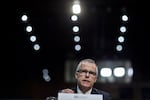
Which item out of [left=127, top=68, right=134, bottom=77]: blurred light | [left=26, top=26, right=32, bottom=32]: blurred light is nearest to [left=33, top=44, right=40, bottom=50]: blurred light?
[left=26, top=26, right=32, bottom=32]: blurred light

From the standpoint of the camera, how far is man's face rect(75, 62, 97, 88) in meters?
1.12

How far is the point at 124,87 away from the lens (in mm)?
4465

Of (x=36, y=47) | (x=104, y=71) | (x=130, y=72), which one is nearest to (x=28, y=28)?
(x=36, y=47)

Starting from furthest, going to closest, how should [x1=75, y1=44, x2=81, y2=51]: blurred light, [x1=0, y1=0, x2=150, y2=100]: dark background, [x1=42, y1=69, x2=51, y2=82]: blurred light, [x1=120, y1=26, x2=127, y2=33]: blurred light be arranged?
[x1=42, y1=69, x2=51, y2=82]: blurred light < [x1=75, y1=44, x2=81, y2=51]: blurred light < [x1=0, y1=0, x2=150, y2=100]: dark background < [x1=120, y1=26, x2=127, y2=33]: blurred light

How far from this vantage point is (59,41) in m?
4.37

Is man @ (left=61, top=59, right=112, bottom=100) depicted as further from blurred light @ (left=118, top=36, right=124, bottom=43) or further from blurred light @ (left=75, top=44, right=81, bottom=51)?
blurred light @ (left=75, top=44, right=81, bottom=51)

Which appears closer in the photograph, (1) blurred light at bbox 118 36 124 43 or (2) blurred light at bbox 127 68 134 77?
(1) blurred light at bbox 118 36 124 43

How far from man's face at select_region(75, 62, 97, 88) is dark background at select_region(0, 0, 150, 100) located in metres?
2.80

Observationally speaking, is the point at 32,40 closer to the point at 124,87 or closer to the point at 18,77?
the point at 18,77

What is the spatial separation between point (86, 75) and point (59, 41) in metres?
3.26

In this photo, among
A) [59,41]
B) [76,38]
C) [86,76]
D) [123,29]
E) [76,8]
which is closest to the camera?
[86,76]

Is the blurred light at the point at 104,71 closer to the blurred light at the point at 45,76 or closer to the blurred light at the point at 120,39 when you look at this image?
the blurred light at the point at 120,39

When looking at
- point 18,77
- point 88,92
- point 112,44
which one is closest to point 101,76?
point 112,44

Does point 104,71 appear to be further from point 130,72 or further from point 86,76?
point 86,76
